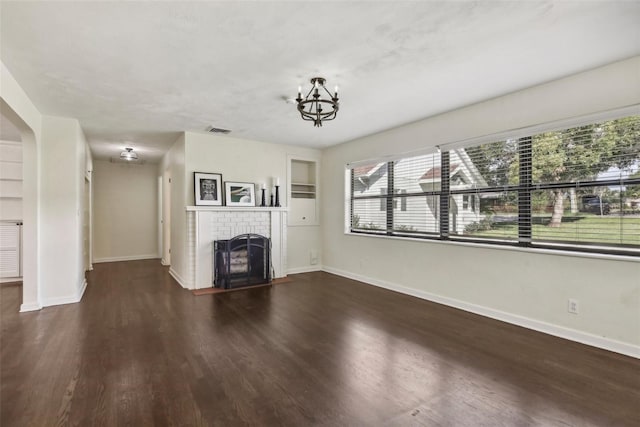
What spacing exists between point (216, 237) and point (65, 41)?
3.23m

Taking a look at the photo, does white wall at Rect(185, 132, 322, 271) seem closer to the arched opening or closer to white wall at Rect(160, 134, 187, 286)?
white wall at Rect(160, 134, 187, 286)

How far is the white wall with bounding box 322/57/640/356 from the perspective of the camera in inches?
106

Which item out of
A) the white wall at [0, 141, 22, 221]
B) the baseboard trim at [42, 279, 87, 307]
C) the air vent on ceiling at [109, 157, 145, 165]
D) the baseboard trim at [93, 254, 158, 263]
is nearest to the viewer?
the baseboard trim at [42, 279, 87, 307]

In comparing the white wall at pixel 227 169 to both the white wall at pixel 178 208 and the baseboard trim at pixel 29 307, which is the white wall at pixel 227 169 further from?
the baseboard trim at pixel 29 307

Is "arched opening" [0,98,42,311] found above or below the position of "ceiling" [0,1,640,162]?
below

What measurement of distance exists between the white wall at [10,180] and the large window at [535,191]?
618cm

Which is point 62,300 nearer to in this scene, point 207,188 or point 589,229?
point 207,188

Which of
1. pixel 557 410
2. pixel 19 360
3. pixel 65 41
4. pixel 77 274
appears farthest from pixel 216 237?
pixel 557 410

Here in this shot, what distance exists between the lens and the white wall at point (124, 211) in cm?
734

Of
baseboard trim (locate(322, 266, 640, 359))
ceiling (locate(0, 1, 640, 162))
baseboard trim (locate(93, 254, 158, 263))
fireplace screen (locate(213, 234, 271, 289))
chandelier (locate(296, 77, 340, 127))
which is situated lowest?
baseboard trim (locate(322, 266, 640, 359))

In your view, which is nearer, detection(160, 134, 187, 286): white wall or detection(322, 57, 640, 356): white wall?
detection(322, 57, 640, 356): white wall

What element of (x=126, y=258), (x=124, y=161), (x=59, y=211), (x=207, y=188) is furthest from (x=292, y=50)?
(x=126, y=258)

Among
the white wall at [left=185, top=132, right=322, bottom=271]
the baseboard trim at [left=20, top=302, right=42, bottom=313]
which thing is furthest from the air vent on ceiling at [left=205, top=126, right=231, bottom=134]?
the baseboard trim at [left=20, top=302, right=42, bottom=313]

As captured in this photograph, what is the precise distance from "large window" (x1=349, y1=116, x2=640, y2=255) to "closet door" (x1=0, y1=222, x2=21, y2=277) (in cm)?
623
